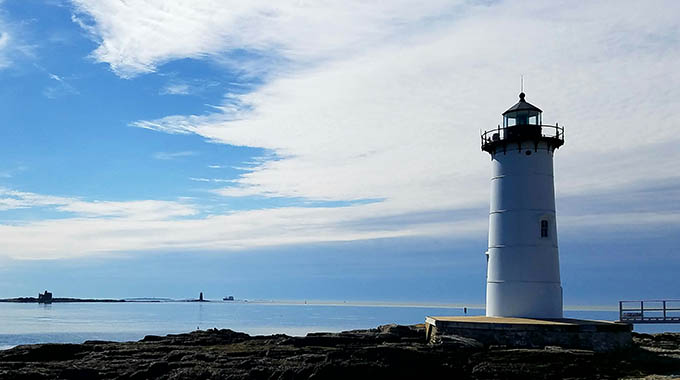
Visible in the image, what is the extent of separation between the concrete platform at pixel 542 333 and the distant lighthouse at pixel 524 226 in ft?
6.73

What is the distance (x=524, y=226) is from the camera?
81.9 feet

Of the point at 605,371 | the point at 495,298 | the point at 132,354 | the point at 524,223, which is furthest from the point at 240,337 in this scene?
the point at 605,371

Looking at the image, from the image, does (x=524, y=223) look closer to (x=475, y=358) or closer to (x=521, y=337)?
(x=521, y=337)

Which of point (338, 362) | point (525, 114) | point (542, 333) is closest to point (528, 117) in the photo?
point (525, 114)

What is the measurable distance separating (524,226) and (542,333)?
485 cm

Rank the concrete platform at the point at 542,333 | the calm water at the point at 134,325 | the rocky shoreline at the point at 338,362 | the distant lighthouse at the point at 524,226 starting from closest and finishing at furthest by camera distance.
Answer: the rocky shoreline at the point at 338,362 < the concrete platform at the point at 542,333 < the distant lighthouse at the point at 524,226 < the calm water at the point at 134,325

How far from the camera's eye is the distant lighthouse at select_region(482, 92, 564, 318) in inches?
974

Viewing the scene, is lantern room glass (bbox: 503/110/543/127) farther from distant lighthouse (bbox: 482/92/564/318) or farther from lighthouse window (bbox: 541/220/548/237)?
lighthouse window (bbox: 541/220/548/237)

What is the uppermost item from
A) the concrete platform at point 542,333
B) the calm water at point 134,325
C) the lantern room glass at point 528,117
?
the lantern room glass at point 528,117

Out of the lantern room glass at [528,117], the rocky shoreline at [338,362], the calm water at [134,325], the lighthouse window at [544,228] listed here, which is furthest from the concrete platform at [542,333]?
the calm water at [134,325]

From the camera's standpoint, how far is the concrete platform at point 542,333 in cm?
2127

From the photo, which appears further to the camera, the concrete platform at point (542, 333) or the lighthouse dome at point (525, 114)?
the lighthouse dome at point (525, 114)

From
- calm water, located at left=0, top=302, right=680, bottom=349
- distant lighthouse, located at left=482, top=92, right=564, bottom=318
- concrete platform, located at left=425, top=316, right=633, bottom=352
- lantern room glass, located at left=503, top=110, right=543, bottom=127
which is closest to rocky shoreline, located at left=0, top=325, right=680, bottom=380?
concrete platform, located at left=425, top=316, right=633, bottom=352

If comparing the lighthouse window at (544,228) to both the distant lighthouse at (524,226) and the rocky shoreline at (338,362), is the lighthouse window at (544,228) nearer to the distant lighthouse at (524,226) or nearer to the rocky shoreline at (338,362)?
the distant lighthouse at (524,226)
